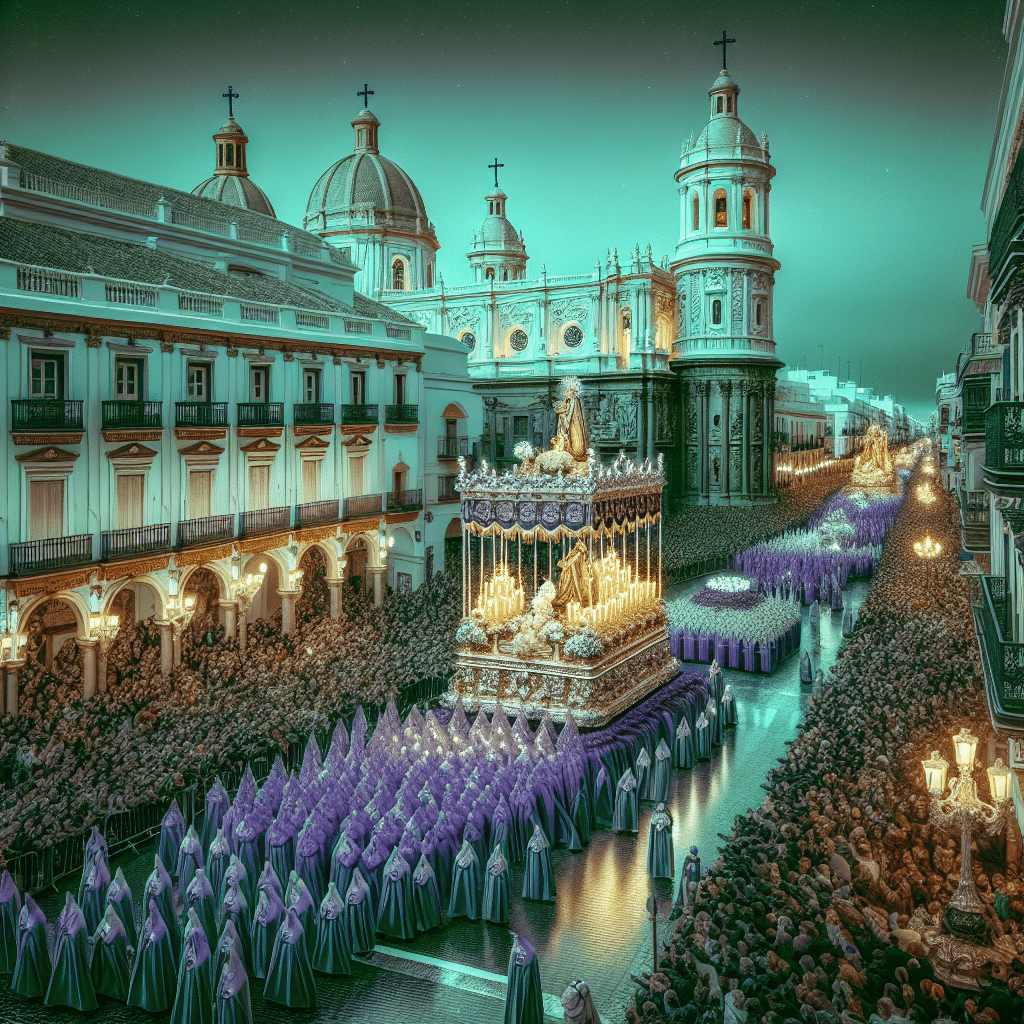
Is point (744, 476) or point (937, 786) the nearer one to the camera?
point (937, 786)

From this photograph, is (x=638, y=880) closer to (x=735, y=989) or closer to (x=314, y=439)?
Answer: (x=735, y=989)

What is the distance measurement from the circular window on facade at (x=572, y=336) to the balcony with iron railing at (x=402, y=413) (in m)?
20.0

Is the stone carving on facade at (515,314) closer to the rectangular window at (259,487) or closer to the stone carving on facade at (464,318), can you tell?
the stone carving on facade at (464,318)

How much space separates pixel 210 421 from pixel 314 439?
3629 millimetres

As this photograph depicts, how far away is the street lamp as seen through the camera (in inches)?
346

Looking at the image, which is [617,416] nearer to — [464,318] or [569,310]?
[569,310]

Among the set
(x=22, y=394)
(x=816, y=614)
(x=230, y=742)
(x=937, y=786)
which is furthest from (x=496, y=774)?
(x=816, y=614)

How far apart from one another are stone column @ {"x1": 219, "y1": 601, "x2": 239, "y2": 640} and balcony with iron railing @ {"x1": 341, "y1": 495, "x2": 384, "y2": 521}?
14.2 feet

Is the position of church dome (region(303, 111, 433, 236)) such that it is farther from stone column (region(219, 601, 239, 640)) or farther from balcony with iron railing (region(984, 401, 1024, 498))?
balcony with iron railing (region(984, 401, 1024, 498))

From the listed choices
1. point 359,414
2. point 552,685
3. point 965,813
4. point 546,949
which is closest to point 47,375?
point 359,414

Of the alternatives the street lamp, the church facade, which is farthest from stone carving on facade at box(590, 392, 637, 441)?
the street lamp

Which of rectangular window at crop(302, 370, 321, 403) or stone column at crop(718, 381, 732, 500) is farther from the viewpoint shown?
stone column at crop(718, 381, 732, 500)

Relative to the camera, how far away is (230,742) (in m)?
14.0

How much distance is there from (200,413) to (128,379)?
5.65 feet
